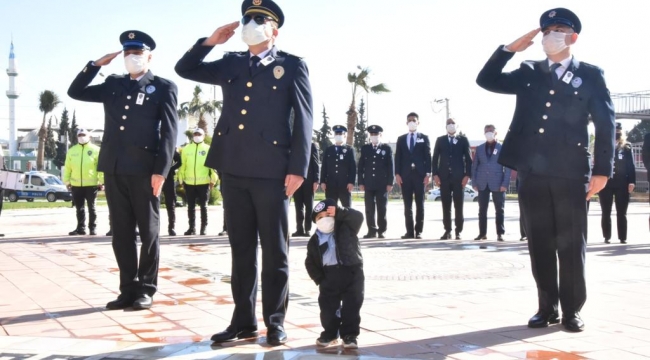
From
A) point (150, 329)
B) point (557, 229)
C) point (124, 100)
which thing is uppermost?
point (124, 100)

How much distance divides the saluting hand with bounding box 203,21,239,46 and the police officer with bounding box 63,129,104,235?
925cm

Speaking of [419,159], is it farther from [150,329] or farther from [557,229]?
[150,329]

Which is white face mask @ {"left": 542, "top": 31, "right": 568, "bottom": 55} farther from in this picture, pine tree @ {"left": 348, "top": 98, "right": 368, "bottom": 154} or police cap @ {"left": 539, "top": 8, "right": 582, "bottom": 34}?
pine tree @ {"left": 348, "top": 98, "right": 368, "bottom": 154}

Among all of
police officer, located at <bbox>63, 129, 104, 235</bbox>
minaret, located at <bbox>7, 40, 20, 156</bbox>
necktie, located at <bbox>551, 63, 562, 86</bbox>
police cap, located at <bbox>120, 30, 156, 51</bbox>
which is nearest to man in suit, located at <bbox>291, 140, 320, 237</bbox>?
police officer, located at <bbox>63, 129, 104, 235</bbox>

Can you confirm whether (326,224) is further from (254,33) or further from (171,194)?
(171,194)

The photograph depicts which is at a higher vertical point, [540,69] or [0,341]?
[540,69]

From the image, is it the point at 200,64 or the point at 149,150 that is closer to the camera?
the point at 200,64

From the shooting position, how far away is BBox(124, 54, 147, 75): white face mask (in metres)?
6.05

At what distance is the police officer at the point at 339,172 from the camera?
43.8 feet

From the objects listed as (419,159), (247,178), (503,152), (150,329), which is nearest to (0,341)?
(150,329)

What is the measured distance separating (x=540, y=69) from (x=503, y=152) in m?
0.67

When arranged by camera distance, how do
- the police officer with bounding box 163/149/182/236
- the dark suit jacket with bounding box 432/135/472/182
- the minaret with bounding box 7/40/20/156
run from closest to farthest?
the dark suit jacket with bounding box 432/135/472/182 → the police officer with bounding box 163/149/182/236 → the minaret with bounding box 7/40/20/156

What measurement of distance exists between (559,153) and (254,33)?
2332 mm

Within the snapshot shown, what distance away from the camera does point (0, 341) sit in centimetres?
459
